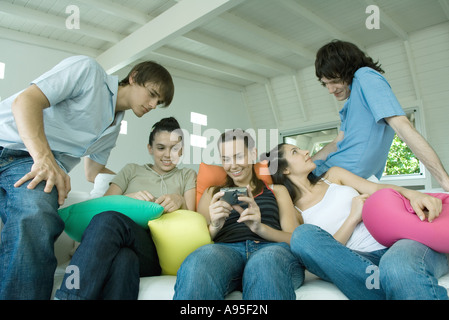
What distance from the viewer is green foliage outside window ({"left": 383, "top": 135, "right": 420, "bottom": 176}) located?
17.8ft

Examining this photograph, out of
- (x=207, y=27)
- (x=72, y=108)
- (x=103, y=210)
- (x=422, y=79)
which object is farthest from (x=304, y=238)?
(x=422, y=79)

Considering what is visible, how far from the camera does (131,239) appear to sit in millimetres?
1250

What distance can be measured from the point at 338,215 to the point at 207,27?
13.5 ft

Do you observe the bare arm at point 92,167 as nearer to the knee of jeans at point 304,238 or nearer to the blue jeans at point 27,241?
the blue jeans at point 27,241

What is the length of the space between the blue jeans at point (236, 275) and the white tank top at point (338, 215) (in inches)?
11.8

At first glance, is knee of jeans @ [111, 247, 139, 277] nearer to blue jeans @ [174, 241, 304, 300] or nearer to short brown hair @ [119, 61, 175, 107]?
blue jeans @ [174, 241, 304, 300]

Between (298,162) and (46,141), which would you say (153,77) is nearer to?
(46,141)

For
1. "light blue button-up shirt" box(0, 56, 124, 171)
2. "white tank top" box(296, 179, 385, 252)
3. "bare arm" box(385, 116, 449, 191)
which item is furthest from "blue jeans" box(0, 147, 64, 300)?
"bare arm" box(385, 116, 449, 191)

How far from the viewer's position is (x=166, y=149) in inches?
73.7

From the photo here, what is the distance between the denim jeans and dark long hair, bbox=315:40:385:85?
131 centimetres

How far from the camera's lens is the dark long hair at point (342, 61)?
185 cm
